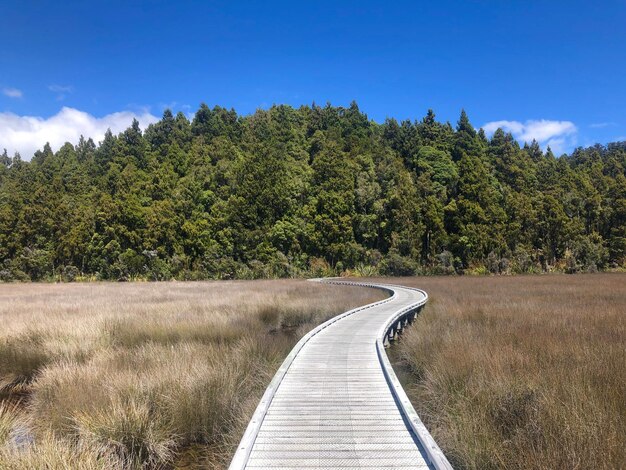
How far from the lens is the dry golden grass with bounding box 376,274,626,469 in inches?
179

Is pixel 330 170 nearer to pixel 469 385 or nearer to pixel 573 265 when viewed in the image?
pixel 573 265

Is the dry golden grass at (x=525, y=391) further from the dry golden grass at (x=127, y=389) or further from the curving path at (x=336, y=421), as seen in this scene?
the dry golden grass at (x=127, y=389)

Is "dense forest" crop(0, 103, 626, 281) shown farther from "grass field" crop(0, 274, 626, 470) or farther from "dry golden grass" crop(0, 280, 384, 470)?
"grass field" crop(0, 274, 626, 470)

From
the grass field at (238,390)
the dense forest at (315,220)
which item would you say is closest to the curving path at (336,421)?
the grass field at (238,390)

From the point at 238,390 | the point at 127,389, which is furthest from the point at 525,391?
the point at 127,389

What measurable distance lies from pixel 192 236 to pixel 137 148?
3554 cm

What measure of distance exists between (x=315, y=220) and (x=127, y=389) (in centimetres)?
4567

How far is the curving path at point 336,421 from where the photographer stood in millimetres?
4617

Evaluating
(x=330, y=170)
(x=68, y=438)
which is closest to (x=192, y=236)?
(x=330, y=170)

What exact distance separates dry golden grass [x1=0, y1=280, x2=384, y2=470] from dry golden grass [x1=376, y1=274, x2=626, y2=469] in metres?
3.11

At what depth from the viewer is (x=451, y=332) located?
448 inches

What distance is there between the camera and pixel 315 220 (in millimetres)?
52188

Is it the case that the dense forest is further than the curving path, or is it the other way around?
the dense forest

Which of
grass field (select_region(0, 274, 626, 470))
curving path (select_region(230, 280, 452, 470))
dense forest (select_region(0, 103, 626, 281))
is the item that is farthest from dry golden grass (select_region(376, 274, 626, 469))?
dense forest (select_region(0, 103, 626, 281))
